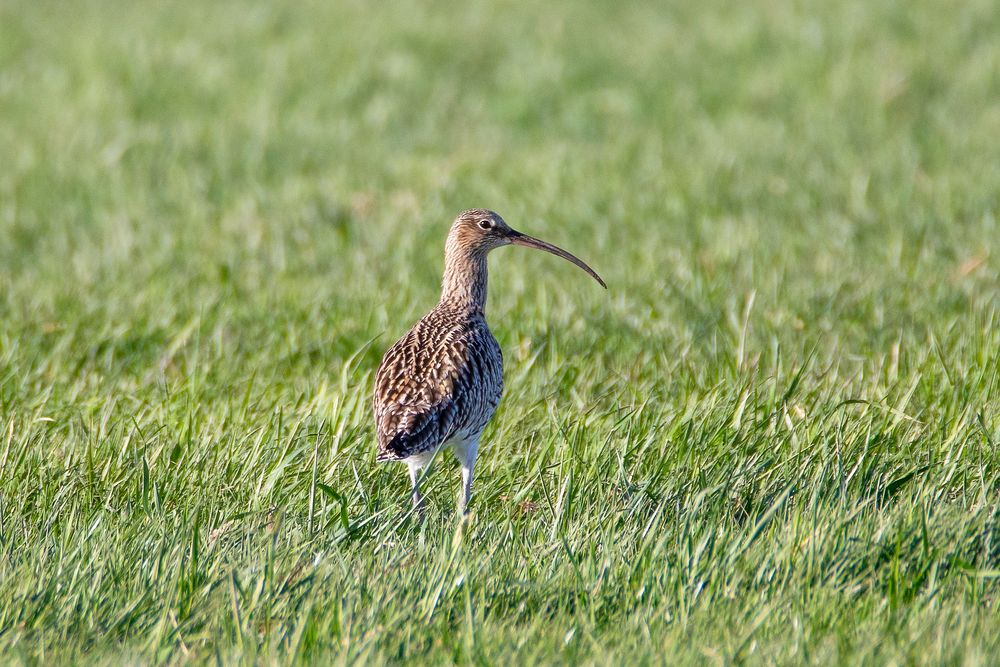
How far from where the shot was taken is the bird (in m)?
5.10

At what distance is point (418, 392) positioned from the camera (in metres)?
5.28

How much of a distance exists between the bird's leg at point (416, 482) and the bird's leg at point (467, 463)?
157 millimetres

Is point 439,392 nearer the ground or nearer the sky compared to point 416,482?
nearer the sky

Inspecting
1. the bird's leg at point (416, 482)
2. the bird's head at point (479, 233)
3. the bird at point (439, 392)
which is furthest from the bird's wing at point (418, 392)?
the bird's head at point (479, 233)

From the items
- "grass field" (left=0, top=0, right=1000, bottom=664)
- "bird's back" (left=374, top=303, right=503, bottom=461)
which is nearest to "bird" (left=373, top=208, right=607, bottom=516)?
"bird's back" (left=374, top=303, right=503, bottom=461)

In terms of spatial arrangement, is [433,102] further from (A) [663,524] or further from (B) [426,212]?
(A) [663,524]

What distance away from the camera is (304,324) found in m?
7.43

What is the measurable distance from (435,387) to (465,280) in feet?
3.31

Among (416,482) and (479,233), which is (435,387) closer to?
(416,482)

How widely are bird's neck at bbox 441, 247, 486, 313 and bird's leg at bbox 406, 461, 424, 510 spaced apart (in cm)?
97

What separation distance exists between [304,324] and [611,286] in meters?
1.88

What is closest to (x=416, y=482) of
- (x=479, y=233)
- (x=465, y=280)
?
(x=465, y=280)

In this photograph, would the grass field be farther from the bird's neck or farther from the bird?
the bird's neck

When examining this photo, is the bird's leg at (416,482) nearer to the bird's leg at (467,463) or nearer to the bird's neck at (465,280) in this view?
the bird's leg at (467,463)
